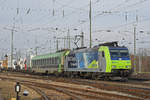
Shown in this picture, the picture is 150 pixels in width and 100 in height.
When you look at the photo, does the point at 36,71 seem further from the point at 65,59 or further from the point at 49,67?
the point at 65,59

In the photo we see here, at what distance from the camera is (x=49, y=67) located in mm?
37875

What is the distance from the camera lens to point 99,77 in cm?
2491

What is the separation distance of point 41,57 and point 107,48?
20.8 metres

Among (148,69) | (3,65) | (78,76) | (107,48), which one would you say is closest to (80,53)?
(78,76)

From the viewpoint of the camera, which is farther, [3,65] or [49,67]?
[3,65]

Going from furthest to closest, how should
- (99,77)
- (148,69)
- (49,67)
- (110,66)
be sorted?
(148,69) < (49,67) < (99,77) < (110,66)

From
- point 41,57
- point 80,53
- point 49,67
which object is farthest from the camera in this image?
point 41,57

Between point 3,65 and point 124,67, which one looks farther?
point 3,65

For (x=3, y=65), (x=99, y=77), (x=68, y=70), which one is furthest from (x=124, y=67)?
(x=3, y=65)

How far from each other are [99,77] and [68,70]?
7602 mm

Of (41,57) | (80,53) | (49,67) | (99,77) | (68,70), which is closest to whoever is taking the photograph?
(99,77)

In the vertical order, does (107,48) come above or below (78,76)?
above

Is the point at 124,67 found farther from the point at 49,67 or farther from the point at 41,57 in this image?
the point at 41,57

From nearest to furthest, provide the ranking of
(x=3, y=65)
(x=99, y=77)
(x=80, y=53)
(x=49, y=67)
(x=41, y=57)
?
(x=99, y=77) → (x=80, y=53) → (x=49, y=67) → (x=41, y=57) → (x=3, y=65)
